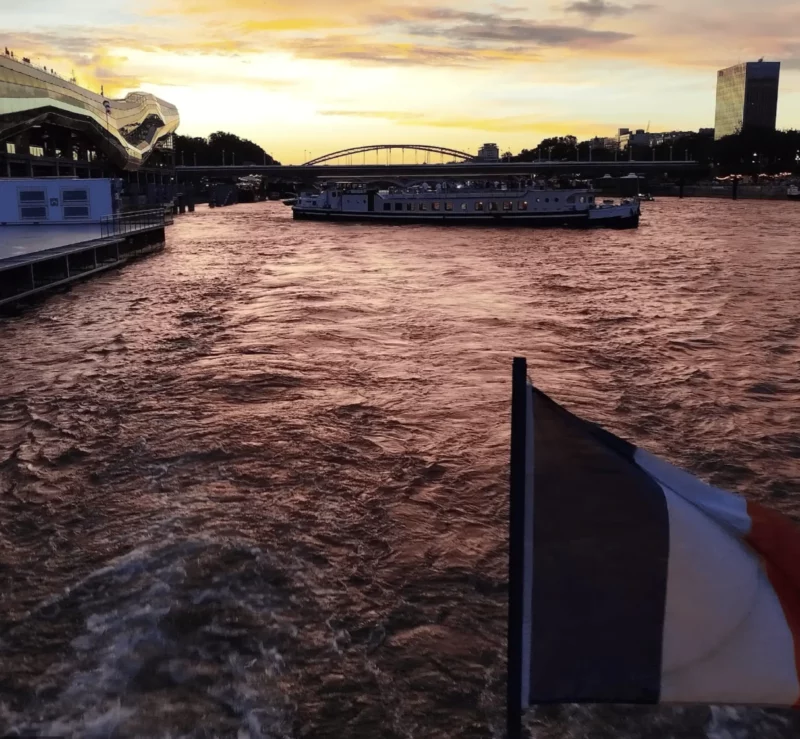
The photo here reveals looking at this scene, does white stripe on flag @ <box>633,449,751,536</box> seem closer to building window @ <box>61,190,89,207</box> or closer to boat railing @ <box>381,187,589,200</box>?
building window @ <box>61,190,89,207</box>

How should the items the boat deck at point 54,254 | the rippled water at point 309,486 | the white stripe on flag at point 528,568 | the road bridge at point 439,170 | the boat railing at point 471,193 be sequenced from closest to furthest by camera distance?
1. the white stripe on flag at point 528,568
2. the rippled water at point 309,486
3. the boat deck at point 54,254
4. the boat railing at point 471,193
5. the road bridge at point 439,170

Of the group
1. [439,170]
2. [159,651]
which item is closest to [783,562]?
[159,651]

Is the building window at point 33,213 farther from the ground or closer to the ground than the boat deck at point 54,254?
farther from the ground

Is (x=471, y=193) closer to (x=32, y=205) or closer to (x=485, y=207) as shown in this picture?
(x=485, y=207)

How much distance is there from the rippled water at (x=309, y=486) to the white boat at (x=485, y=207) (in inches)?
Answer: 1648

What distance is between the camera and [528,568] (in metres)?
3.38

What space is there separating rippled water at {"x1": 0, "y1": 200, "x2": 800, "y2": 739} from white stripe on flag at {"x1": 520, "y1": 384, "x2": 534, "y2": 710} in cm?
269

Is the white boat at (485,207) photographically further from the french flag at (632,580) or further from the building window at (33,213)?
the french flag at (632,580)

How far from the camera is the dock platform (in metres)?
25.3

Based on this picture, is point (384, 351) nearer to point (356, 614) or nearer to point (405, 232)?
point (356, 614)

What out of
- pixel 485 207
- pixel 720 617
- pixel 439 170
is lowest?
pixel 720 617

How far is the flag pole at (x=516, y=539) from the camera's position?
3156 mm

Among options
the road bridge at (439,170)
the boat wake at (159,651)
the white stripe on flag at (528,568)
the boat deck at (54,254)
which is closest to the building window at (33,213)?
the boat deck at (54,254)

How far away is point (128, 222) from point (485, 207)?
1360 inches
